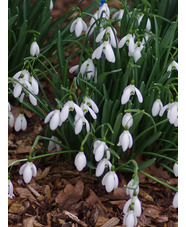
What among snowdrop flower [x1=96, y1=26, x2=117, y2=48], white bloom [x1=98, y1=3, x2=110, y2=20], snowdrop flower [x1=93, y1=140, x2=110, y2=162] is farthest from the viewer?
white bloom [x1=98, y1=3, x2=110, y2=20]

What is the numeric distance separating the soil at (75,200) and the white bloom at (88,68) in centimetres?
63

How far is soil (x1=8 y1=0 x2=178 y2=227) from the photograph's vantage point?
2271 millimetres

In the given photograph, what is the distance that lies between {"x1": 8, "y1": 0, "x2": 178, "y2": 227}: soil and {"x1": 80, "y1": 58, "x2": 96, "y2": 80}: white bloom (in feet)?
2.07

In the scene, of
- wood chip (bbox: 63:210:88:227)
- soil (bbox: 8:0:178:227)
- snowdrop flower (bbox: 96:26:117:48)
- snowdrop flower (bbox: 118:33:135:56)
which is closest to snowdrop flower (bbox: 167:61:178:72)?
snowdrop flower (bbox: 118:33:135:56)

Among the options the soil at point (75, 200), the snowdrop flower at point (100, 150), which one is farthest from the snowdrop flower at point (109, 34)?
the soil at point (75, 200)

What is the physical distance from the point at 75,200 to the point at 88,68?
2.58 ft

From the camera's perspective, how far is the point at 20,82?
2154 millimetres

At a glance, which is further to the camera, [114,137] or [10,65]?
[10,65]

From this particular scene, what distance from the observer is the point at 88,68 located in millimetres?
2395

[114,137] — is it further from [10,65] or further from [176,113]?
[10,65]

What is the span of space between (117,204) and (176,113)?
689 millimetres

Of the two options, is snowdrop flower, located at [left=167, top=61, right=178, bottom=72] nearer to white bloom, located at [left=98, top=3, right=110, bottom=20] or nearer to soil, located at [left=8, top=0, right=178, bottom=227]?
white bloom, located at [left=98, top=3, right=110, bottom=20]

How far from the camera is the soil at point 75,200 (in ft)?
7.45
